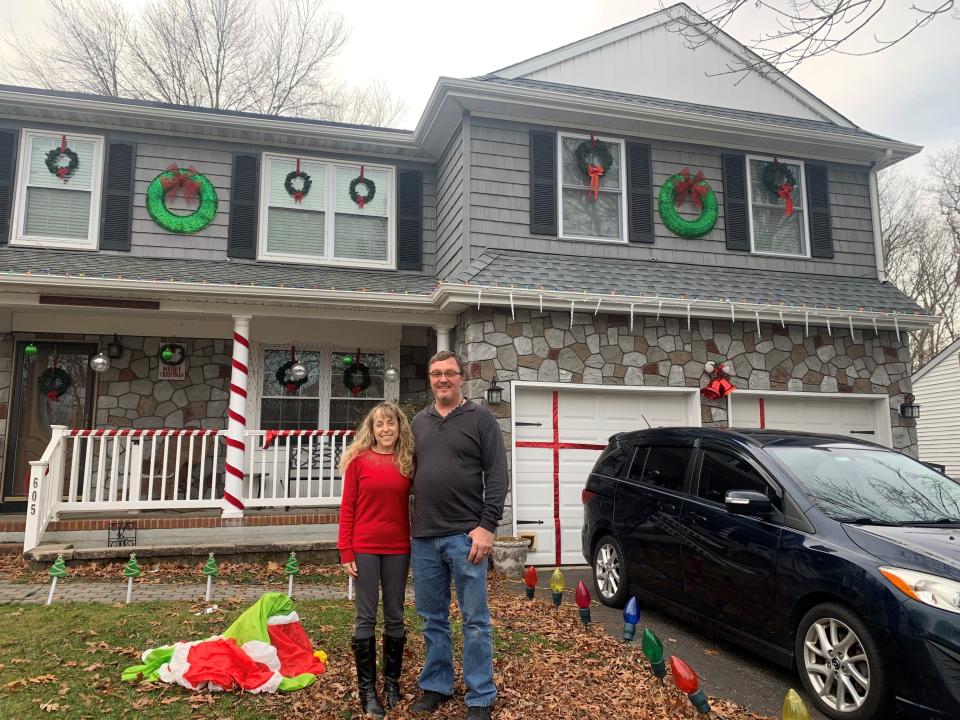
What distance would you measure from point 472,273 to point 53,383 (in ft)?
18.3

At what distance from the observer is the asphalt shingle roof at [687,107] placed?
329 inches

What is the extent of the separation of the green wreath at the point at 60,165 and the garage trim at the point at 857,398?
8.59 m

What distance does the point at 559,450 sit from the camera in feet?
23.8

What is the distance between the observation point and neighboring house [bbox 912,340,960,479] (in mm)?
17516

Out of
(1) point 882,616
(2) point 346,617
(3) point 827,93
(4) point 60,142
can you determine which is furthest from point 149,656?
(3) point 827,93

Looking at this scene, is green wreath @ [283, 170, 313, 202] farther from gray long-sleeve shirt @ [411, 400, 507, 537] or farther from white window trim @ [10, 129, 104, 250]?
gray long-sleeve shirt @ [411, 400, 507, 537]

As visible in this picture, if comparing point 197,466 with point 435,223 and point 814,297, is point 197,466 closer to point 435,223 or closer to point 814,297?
point 435,223

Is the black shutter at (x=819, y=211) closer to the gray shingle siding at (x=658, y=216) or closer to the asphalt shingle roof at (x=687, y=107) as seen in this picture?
the gray shingle siding at (x=658, y=216)

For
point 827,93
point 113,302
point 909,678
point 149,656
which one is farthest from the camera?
point 827,93

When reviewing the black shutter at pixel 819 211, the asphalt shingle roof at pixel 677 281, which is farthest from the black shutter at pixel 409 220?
the black shutter at pixel 819 211

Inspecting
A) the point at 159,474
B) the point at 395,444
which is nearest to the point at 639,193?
the point at 395,444

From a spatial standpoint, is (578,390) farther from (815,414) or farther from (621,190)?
(815,414)

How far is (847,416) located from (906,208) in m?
17.3

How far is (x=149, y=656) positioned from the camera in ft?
11.9
